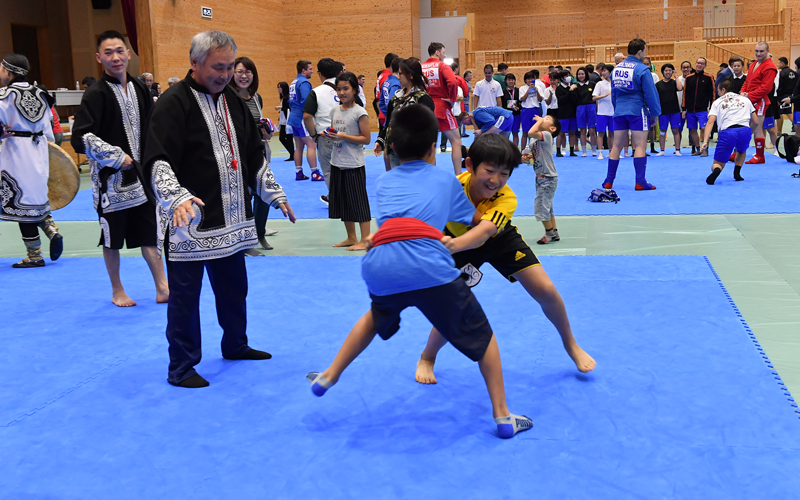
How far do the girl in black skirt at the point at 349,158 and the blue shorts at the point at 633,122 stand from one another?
13.2 ft

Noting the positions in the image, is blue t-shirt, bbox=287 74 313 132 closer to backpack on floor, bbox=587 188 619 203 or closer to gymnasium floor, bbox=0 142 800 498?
backpack on floor, bbox=587 188 619 203

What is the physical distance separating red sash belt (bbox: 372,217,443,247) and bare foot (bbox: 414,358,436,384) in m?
0.95

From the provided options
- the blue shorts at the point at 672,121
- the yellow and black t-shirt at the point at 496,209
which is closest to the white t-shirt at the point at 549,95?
the blue shorts at the point at 672,121

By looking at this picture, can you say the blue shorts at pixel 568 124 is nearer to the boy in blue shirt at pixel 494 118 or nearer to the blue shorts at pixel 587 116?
the blue shorts at pixel 587 116

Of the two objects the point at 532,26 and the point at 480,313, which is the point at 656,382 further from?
the point at 532,26

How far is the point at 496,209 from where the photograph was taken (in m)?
2.75

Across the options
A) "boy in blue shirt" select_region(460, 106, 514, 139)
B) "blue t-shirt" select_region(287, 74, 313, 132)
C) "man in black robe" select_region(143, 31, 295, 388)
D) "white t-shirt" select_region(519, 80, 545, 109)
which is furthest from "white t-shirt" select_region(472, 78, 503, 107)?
"man in black robe" select_region(143, 31, 295, 388)

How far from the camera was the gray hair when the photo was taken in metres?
3.07

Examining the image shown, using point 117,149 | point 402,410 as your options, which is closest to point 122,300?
point 117,149

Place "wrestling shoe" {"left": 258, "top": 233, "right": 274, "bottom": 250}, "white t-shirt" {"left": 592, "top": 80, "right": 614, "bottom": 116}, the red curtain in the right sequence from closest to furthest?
"wrestling shoe" {"left": 258, "top": 233, "right": 274, "bottom": 250} < "white t-shirt" {"left": 592, "top": 80, "right": 614, "bottom": 116} < the red curtain

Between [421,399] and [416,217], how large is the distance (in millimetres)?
963

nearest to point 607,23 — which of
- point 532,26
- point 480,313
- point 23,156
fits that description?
point 532,26

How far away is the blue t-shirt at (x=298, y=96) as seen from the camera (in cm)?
1009

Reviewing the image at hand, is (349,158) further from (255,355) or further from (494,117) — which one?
(255,355)
